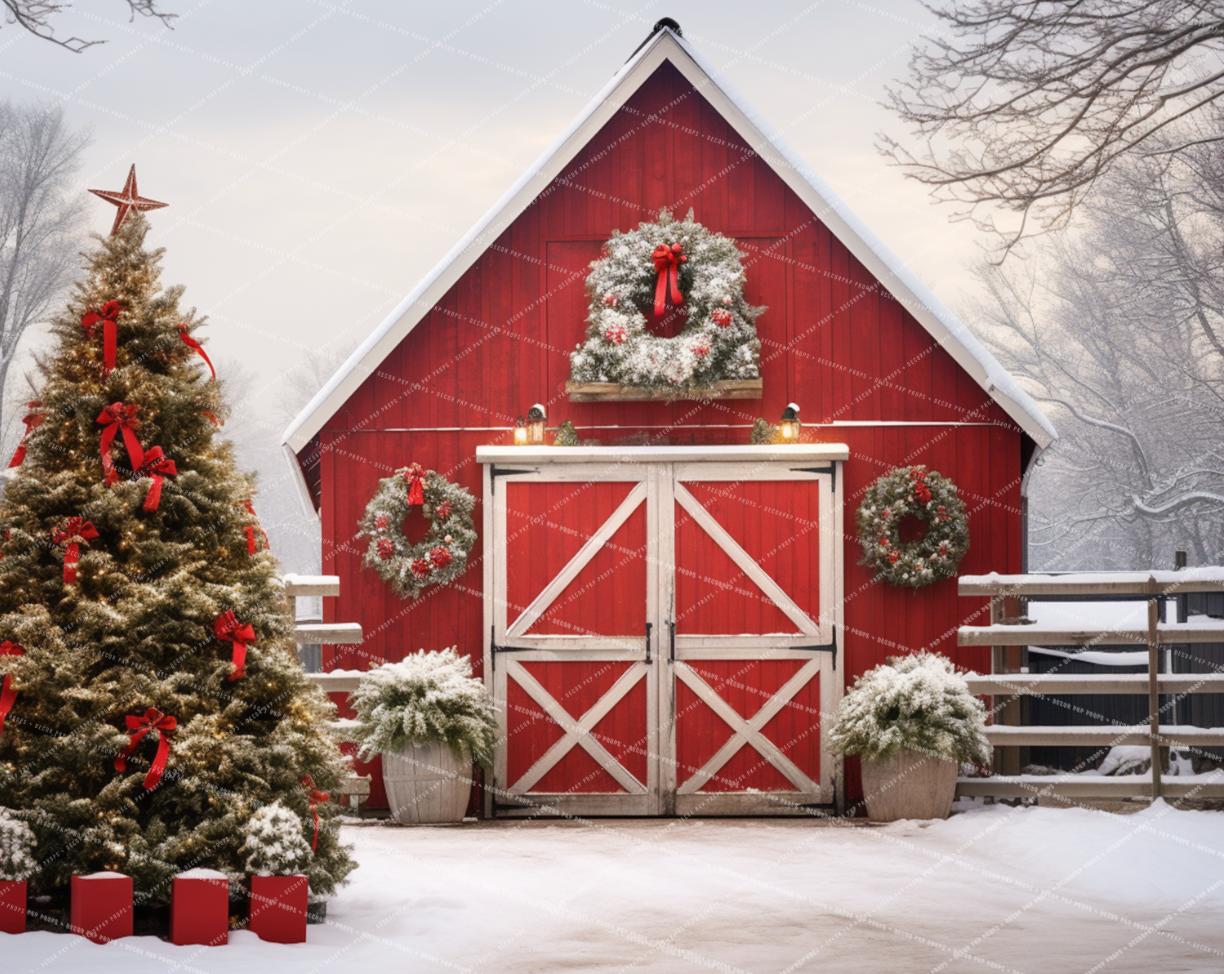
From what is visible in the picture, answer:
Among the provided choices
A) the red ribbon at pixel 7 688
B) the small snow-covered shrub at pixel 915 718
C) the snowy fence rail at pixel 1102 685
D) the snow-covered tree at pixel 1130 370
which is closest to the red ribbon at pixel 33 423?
the red ribbon at pixel 7 688

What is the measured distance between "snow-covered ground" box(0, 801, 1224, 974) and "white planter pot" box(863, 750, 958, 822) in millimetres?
159

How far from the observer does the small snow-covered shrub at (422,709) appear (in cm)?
912

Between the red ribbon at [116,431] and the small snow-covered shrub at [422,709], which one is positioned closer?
the red ribbon at [116,431]

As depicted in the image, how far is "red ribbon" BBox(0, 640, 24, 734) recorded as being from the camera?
576 centimetres

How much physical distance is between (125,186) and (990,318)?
24432 millimetres

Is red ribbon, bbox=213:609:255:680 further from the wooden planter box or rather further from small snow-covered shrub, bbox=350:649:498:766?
the wooden planter box

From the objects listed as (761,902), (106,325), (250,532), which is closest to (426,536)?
(250,532)

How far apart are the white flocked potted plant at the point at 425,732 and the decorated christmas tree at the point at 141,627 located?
2.73 m

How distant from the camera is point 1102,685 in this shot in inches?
369

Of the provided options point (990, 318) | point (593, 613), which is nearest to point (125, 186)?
point (593, 613)

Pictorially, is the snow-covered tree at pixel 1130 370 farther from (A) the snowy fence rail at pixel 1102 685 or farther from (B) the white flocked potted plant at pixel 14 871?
(B) the white flocked potted plant at pixel 14 871

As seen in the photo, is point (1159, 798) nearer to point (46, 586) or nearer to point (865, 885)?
point (865, 885)

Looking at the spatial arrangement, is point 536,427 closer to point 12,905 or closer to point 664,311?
point 664,311

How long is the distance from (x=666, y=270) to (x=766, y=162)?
1154 mm
